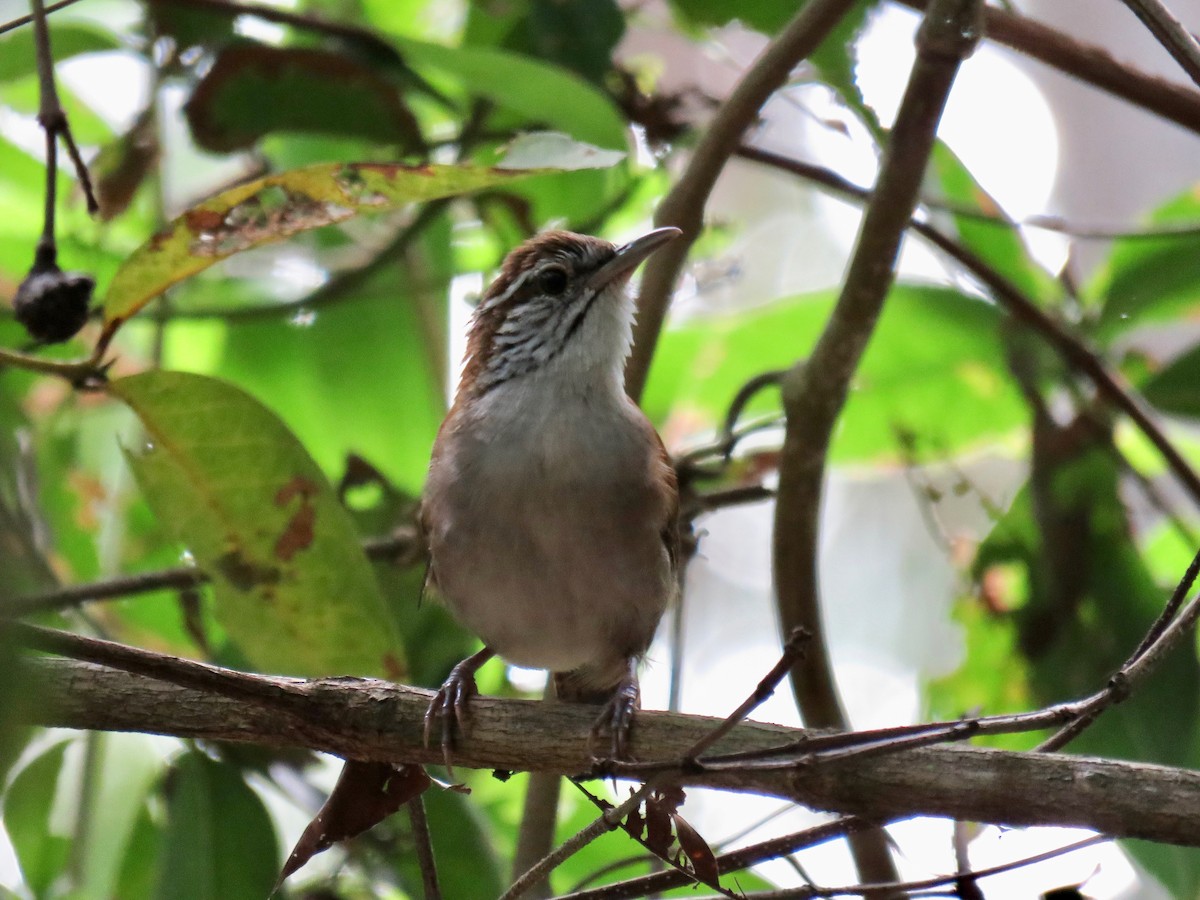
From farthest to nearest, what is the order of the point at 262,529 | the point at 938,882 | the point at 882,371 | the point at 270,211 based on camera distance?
the point at 882,371, the point at 262,529, the point at 270,211, the point at 938,882

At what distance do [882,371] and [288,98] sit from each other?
6.73 ft

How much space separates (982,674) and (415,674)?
5.59ft

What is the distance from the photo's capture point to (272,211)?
2479 mm

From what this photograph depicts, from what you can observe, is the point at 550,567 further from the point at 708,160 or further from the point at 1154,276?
the point at 1154,276

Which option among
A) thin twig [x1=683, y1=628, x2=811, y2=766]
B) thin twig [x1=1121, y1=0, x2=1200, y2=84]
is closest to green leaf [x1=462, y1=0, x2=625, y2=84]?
thin twig [x1=1121, y1=0, x2=1200, y2=84]

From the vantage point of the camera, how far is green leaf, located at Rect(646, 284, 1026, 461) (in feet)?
13.3

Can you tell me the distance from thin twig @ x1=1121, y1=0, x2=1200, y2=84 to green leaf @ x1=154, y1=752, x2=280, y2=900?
2.36 metres

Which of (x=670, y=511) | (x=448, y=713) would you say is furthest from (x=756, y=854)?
(x=670, y=511)

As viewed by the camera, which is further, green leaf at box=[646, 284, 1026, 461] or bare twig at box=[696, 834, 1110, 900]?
green leaf at box=[646, 284, 1026, 461]

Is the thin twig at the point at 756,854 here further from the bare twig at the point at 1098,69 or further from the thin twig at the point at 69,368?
the bare twig at the point at 1098,69

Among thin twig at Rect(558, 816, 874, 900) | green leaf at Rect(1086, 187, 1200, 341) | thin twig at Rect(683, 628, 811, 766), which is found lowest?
thin twig at Rect(558, 816, 874, 900)

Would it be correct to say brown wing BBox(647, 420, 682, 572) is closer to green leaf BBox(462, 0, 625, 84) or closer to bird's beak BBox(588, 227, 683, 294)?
bird's beak BBox(588, 227, 683, 294)

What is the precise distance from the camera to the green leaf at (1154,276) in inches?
145

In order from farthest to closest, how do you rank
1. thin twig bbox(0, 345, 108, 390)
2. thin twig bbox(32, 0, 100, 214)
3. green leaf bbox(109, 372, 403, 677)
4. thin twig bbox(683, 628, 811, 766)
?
green leaf bbox(109, 372, 403, 677) → thin twig bbox(0, 345, 108, 390) → thin twig bbox(32, 0, 100, 214) → thin twig bbox(683, 628, 811, 766)
